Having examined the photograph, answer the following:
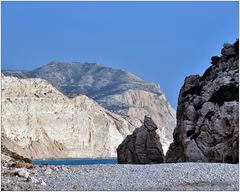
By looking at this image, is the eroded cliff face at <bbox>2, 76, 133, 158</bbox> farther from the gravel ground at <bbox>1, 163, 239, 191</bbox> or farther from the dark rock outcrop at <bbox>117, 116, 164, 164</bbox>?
the gravel ground at <bbox>1, 163, 239, 191</bbox>

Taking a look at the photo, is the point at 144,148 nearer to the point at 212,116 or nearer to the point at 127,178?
the point at 212,116

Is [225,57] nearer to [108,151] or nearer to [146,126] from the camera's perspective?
[146,126]

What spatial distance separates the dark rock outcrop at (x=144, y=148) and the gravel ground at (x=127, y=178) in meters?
17.9

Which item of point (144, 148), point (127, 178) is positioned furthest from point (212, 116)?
point (127, 178)

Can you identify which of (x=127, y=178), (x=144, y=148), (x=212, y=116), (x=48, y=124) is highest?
(x=48, y=124)

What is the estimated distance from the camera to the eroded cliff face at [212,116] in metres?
35.2

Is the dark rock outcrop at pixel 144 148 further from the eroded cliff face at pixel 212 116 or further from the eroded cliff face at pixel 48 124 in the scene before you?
the eroded cliff face at pixel 48 124

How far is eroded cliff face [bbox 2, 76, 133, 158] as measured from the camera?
392 feet

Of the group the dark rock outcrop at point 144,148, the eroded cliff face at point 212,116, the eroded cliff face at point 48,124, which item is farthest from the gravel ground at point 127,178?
the eroded cliff face at point 48,124

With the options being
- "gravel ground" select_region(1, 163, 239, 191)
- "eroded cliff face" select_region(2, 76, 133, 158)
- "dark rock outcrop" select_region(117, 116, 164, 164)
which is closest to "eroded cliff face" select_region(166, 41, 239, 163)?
"dark rock outcrop" select_region(117, 116, 164, 164)

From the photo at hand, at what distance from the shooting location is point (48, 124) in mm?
126125

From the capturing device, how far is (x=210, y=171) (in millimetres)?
22828

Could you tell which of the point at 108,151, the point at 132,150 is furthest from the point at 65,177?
the point at 108,151

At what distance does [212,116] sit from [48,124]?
92.2m
